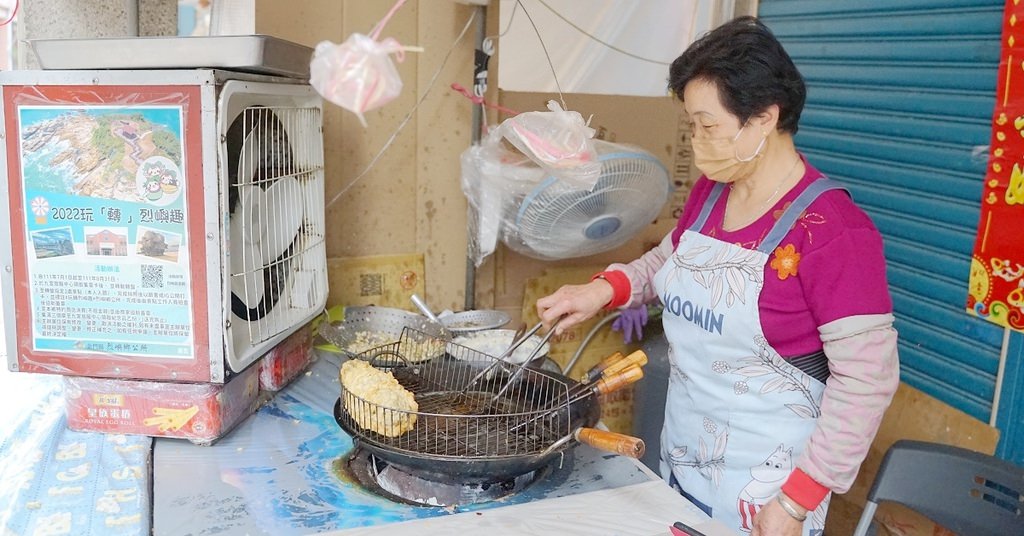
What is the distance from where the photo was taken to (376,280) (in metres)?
2.37

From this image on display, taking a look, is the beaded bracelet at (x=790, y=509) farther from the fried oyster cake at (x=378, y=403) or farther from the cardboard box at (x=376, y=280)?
the cardboard box at (x=376, y=280)

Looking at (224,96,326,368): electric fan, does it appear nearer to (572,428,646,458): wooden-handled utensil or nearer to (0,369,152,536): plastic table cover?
(0,369,152,536): plastic table cover

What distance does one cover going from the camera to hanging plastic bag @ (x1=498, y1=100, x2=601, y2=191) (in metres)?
1.64

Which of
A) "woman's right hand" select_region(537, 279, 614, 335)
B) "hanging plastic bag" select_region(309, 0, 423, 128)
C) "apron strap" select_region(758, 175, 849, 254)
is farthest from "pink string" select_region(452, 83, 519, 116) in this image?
"hanging plastic bag" select_region(309, 0, 423, 128)

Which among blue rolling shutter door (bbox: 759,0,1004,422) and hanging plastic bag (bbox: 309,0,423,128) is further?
blue rolling shutter door (bbox: 759,0,1004,422)

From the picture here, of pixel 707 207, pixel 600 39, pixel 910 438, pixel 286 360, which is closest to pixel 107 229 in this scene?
pixel 286 360

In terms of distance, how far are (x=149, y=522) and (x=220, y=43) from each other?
0.84 metres

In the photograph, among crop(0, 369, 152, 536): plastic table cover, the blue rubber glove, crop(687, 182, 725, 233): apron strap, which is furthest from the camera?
the blue rubber glove

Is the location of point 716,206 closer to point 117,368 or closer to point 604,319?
point 604,319

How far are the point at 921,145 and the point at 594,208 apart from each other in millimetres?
991

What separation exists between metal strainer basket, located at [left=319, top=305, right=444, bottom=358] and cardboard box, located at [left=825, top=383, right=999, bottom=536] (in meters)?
1.33

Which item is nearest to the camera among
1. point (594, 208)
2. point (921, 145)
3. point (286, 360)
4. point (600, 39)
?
point (286, 360)

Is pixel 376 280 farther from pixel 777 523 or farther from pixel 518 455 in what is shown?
pixel 777 523

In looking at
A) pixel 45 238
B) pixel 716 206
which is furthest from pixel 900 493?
pixel 45 238
